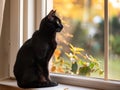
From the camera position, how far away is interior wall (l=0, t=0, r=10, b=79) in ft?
5.37

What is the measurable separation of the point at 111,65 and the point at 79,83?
19 centimetres

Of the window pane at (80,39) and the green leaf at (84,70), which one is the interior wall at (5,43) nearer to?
the window pane at (80,39)

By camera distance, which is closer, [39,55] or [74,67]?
[39,55]

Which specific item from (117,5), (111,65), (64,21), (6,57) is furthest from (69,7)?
(6,57)

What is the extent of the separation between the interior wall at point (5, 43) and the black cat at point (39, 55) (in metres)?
0.28

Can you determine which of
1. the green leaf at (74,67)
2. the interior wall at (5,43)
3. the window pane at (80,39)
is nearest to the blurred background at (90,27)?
the window pane at (80,39)

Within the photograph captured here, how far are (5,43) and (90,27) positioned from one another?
22.0 inches

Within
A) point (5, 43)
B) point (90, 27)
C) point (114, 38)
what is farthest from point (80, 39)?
point (5, 43)

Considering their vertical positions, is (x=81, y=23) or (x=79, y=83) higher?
(x=81, y=23)

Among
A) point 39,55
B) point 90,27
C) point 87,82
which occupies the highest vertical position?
point 90,27

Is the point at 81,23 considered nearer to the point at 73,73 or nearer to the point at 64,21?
the point at 64,21

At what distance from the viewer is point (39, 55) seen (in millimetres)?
1336

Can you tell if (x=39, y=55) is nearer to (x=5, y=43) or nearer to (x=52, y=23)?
(x=52, y=23)

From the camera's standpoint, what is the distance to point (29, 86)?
1353 mm
